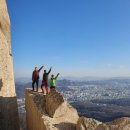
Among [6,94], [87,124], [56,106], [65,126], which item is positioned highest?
[6,94]

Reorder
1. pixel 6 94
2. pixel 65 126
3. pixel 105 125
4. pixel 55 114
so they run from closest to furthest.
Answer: pixel 105 125 → pixel 65 126 → pixel 55 114 → pixel 6 94

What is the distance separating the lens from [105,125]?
607 inches

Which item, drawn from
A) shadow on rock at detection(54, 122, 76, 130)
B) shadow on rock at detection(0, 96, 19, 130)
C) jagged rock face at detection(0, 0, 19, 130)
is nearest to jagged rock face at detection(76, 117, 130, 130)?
shadow on rock at detection(54, 122, 76, 130)

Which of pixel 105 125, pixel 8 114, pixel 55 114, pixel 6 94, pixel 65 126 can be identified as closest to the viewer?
pixel 105 125

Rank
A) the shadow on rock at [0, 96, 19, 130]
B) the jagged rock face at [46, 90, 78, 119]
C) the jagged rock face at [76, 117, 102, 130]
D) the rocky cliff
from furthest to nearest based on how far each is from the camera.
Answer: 1. the shadow on rock at [0, 96, 19, 130]
2. the jagged rock face at [46, 90, 78, 119]
3. the rocky cliff
4. the jagged rock face at [76, 117, 102, 130]

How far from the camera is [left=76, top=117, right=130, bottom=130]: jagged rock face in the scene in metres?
15.3

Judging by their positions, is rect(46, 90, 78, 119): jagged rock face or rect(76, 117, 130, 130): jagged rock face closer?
rect(76, 117, 130, 130): jagged rock face

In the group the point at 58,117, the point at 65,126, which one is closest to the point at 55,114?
the point at 58,117

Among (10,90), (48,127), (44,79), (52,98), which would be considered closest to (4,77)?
(10,90)

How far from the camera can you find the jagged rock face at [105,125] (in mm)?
15273

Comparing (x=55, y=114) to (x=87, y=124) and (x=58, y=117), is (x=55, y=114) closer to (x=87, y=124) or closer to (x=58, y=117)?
(x=58, y=117)

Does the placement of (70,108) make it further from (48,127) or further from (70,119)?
(48,127)

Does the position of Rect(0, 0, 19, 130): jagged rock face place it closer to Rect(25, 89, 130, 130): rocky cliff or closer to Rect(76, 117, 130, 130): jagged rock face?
Rect(25, 89, 130, 130): rocky cliff

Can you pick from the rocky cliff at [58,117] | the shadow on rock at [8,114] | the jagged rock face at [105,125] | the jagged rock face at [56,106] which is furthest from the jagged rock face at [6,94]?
the jagged rock face at [105,125]
